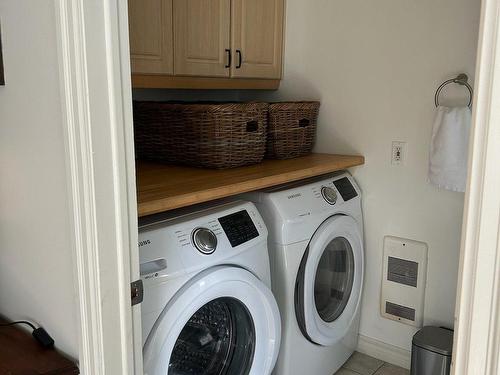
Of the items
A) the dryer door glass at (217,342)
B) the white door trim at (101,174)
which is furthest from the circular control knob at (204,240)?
the white door trim at (101,174)

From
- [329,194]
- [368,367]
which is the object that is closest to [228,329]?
[329,194]

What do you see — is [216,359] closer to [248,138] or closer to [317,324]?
[317,324]

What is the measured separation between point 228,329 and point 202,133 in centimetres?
73

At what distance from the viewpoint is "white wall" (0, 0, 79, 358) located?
0.94m

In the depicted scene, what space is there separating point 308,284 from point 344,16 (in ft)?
4.19

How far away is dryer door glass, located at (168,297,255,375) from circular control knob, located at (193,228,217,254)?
19 cm

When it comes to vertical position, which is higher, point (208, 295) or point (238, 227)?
point (238, 227)

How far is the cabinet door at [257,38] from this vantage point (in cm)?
216

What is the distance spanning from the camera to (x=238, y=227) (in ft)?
4.95

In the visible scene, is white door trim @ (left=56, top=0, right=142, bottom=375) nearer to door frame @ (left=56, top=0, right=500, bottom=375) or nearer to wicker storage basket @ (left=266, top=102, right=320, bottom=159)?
door frame @ (left=56, top=0, right=500, bottom=375)

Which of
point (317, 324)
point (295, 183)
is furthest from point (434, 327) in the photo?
→ point (295, 183)

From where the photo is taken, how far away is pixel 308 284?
181 centimetres

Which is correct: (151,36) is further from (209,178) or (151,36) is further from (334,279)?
(334,279)

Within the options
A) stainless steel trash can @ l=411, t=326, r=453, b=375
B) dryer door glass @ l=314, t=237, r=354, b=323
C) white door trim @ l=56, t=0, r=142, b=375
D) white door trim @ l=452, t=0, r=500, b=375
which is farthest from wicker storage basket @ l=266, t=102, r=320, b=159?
white door trim @ l=452, t=0, r=500, b=375
